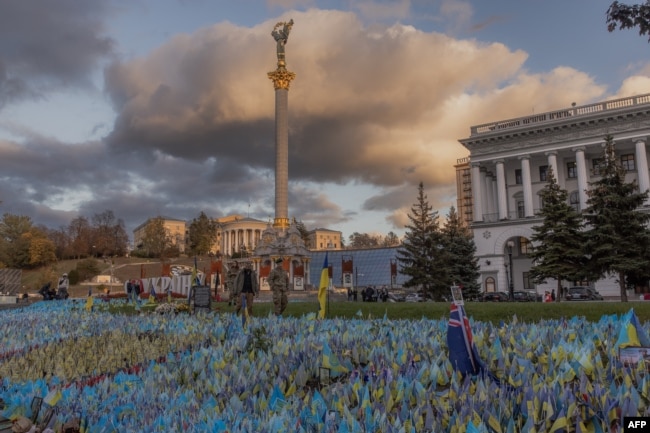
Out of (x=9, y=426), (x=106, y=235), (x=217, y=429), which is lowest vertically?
(x=9, y=426)

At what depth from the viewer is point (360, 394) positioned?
5078mm

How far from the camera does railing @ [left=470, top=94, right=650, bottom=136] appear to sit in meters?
49.6

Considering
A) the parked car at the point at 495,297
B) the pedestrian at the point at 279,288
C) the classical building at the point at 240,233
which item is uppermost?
the classical building at the point at 240,233

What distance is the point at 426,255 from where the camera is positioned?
132 feet

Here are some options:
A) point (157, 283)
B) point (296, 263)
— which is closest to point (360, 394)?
point (157, 283)

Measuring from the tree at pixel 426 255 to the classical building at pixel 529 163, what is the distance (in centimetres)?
1388

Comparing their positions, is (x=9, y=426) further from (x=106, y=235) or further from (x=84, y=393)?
(x=106, y=235)

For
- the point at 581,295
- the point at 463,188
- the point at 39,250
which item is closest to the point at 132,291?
the point at 581,295

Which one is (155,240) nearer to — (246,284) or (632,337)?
(246,284)

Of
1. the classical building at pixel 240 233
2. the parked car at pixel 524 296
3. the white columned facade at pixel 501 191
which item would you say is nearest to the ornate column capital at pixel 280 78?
the white columned facade at pixel 501 191

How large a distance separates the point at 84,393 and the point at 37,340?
755 centimetres

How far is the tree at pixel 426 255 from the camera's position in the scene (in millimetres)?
39688

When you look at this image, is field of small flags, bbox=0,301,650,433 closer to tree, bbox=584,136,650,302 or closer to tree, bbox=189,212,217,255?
tree, bbox=584,136,650,302

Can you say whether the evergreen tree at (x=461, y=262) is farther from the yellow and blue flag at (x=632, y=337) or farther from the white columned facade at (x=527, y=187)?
the yellow and blue flag at (x=632, y=337)
